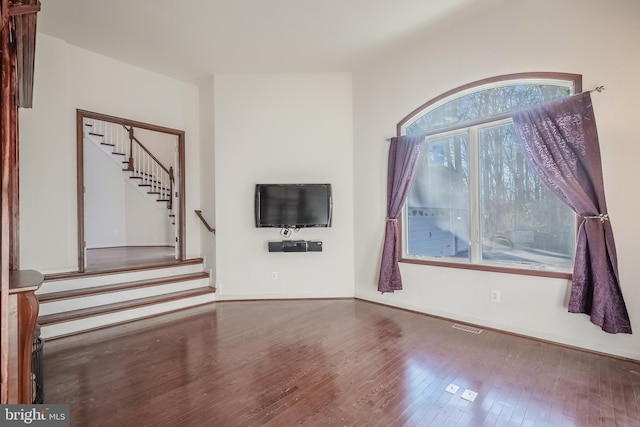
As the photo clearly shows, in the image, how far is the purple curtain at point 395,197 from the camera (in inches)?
154

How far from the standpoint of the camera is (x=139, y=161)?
735 cm

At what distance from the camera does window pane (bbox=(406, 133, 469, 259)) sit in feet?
11.9

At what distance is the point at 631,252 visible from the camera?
253 cm

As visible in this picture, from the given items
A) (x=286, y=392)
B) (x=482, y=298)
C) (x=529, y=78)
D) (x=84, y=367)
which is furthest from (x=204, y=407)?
(x=529, y=78)

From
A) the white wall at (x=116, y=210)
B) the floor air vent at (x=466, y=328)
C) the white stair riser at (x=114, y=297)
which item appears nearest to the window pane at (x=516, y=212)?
the floor air vent at (x=466, y=328)

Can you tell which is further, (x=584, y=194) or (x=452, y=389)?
(x=584, y=194)

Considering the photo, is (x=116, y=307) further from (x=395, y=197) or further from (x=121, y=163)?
(x=121, y=163)

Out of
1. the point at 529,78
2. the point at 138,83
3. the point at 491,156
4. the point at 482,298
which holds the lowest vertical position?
the point at 482,298

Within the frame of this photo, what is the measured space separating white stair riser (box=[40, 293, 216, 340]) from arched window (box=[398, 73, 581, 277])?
10.4ft

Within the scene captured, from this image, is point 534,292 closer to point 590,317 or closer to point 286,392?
point 590,317

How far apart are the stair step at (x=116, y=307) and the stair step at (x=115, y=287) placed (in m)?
0.18

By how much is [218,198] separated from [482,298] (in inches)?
154

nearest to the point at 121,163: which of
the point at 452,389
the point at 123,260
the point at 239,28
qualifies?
the point at 123,260

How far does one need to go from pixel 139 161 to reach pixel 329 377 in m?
7.32
